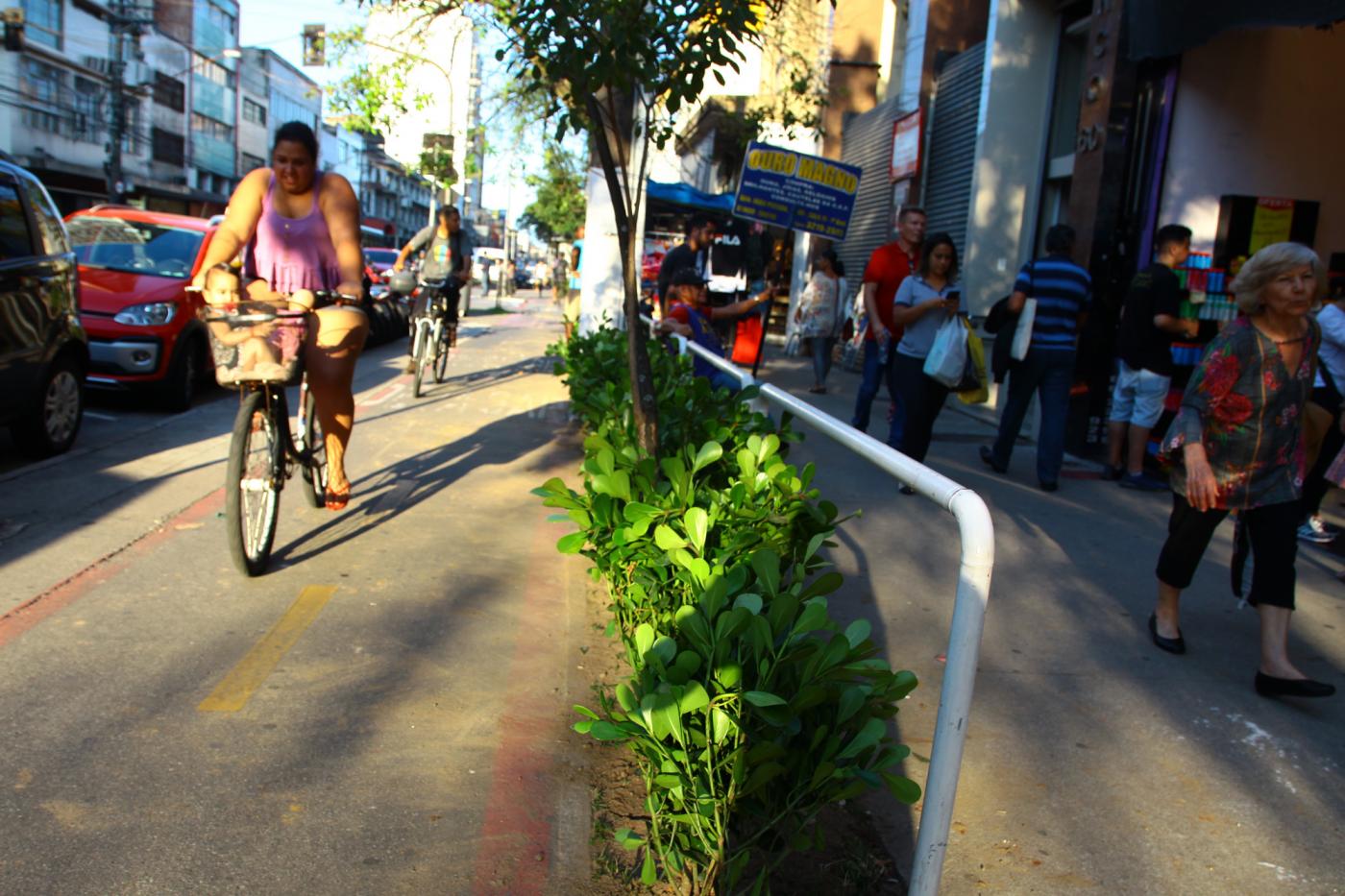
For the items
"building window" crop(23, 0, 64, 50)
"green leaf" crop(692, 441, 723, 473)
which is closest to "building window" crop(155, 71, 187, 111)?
"building window" crop(23, 0, 64, 50)

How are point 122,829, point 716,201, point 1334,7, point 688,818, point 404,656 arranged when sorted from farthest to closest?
1. point 716,201
2. point 1334,7
3. point 404,656
4. point 122,829
5. point 688,818

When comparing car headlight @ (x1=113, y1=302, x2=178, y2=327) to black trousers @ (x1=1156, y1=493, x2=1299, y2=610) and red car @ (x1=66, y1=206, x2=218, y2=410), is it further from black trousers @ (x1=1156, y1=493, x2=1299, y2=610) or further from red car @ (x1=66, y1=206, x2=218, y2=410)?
black trousers @ (x1=1156, y1=493, x2=1299, y2=610)

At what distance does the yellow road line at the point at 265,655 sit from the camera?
12.1 feet

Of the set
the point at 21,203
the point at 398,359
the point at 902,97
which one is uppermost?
→ the point at 902,97

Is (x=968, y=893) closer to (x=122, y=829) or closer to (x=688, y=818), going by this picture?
(x=688, y=818)

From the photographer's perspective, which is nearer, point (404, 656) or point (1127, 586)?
point (404, 656)

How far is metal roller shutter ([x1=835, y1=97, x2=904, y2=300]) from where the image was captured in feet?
56.0

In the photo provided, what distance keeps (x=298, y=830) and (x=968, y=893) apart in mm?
1703

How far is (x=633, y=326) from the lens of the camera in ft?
16.0

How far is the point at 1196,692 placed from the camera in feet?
14.2

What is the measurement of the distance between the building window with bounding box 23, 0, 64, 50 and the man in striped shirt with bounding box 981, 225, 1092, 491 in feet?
148

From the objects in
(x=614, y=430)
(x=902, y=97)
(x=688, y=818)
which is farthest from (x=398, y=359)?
(x=688, y=818)

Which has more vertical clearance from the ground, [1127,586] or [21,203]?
[21,203]

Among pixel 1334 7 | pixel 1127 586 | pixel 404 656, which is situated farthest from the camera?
pixel 1334 7
